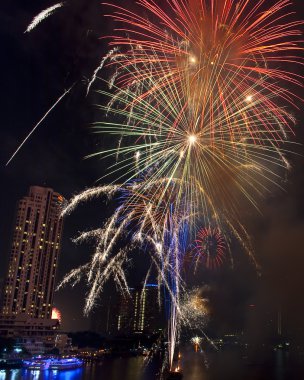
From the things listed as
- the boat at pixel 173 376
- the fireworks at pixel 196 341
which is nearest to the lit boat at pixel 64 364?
the fireworks at pixel 196 341

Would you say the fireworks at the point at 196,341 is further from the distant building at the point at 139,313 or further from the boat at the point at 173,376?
the boat at the point at 173,376

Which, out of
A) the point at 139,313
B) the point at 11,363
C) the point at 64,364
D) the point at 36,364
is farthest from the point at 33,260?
the point at 139,313

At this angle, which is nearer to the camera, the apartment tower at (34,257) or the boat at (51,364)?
the boat at (51,364)

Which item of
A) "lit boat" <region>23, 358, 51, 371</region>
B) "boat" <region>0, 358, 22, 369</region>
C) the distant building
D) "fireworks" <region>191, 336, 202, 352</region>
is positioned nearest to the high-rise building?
"lit boat" <region>23, 358, 51, 371</region>

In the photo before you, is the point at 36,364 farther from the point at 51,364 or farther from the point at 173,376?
the point at 173,376

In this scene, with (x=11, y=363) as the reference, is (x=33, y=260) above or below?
above

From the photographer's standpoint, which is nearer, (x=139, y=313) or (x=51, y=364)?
(x=51, y=364)

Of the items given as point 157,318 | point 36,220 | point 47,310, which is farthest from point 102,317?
point 36,220
